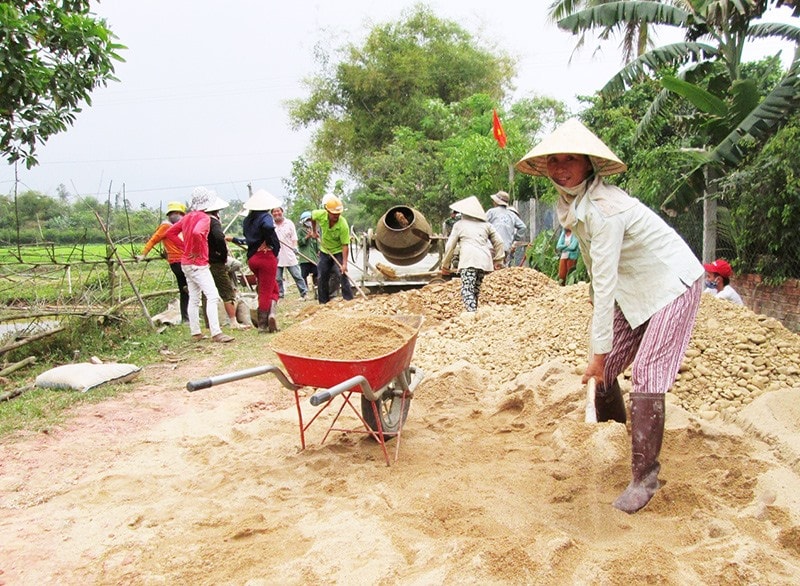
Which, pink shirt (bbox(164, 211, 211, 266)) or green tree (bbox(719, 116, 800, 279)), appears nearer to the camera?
green tree (bbox(719, 116, 800, 279))

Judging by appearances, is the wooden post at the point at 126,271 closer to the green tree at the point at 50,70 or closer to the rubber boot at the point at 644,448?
the green tree at the point at 50,70

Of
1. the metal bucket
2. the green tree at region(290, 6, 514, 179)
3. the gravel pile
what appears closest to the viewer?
the gravel pile

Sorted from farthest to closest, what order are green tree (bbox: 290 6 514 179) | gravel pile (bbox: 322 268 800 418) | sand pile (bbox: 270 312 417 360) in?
green tree (bbox: 290 6 514 179)
gravel pile (bbox: 322 268 800 418)
sand pile (bbox: 270 312 417 360)

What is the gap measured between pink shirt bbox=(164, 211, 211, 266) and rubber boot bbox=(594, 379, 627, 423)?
4.80 meters

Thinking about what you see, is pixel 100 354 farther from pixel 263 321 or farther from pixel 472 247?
pixel 472 247

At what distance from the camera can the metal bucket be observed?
10859 mm

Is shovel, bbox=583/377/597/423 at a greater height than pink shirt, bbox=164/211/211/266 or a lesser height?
lesser

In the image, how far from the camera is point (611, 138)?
1148 cm

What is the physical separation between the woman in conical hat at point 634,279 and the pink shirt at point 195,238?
15.6 ft

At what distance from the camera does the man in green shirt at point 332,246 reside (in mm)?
8500

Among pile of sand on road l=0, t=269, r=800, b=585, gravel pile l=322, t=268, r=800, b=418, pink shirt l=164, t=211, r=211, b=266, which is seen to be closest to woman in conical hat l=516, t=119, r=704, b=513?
pile of sand on road l=0, t=269, r=800, b=585

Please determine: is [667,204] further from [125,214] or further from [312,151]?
[312,151]

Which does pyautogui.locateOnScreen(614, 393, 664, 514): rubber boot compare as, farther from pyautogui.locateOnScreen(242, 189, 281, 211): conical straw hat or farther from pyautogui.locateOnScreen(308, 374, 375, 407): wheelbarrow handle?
pyautogui.locateOnScreen(242, 189, 281, 211): conical straw hat

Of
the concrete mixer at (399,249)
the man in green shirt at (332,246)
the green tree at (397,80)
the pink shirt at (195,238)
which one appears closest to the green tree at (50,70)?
the pink shirt at (195,238)
